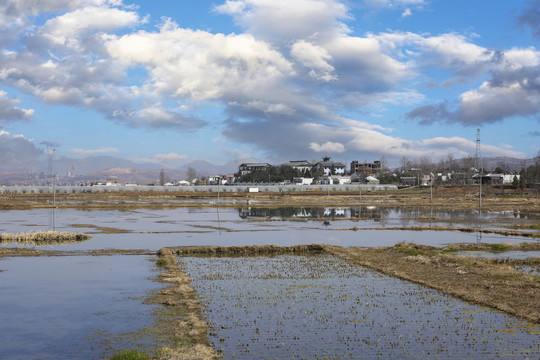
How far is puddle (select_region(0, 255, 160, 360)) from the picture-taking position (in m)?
13.9

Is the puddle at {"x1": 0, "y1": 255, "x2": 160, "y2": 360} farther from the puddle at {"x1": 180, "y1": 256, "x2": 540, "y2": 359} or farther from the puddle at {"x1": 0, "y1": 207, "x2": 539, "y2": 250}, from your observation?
the puddle at {"x1": 0, "y1": 207, "x2": 539, "y2": 250}

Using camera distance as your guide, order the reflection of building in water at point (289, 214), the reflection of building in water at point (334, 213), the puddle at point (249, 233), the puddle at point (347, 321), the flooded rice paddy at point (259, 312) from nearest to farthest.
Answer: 1. the puddle at point (347, 321)
2. the flooded rice paddy at point (259, 312)
3. the puddle at point (249, 233)
4. the reflection of building in water at point (289, 214)
5. the reflection of building in water at point (334, 213)

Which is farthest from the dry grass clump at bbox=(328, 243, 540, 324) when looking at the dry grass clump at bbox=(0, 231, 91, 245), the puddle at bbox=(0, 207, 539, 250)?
the dry grass clump at bbox=(0, 231, 91, 245)

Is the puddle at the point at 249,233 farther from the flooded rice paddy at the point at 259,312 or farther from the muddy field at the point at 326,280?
the flooded rice paddy at the point at 259,312

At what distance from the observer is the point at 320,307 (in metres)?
17.8

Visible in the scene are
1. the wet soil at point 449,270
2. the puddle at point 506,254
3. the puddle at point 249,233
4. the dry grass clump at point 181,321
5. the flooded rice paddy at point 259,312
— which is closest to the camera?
the dry grass clump at point 181,321

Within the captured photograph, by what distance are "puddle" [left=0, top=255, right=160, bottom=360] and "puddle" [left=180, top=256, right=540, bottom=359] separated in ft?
8.93

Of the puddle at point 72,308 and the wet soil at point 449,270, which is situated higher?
the wet soil at point 449,270

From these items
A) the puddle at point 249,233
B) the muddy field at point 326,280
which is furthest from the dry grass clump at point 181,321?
the puddle at point 249,233

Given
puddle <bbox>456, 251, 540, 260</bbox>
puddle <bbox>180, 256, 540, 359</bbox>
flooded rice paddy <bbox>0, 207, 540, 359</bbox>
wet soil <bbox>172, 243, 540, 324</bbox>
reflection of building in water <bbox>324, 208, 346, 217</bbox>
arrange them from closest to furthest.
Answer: puddle <bbox>180, 256, 540, 359</bbox>
flooded rice paddy <bbox>0, 207, 540, 359</bbox>
wet soil <bbox>172, 243, 540, 324</bbox>
puddle <bbox>456, 251, 540, 260</bbox>
reflection of building in water <bbox>324, 208, 346, 217</bbox>

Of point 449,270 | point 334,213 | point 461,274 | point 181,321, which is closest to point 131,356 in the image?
point 181,321

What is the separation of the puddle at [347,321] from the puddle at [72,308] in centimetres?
272

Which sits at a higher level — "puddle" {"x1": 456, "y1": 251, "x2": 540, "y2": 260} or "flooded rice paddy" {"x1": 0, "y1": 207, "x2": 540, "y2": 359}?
"puddle" {"x1": 456, "y1": 251, "x2": 540, "y2": 260}

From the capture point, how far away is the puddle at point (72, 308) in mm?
13914
